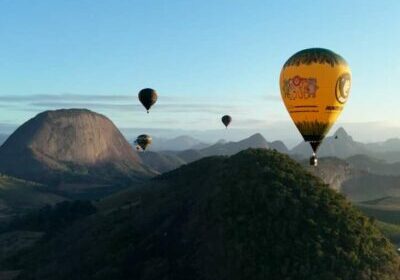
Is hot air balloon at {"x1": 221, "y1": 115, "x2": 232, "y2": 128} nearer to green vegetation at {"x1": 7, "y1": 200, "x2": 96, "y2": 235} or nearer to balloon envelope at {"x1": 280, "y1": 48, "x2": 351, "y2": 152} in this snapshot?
green vegetation at {"x1": 7, "y1": 200, "x2": 96, "y2": 235}

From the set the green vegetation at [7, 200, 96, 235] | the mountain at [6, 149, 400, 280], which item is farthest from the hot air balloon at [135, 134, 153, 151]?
the green vegetation at [7, 200, 96, 235]

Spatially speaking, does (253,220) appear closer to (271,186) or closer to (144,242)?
(271,186)

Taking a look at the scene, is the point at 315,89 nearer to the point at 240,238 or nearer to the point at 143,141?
the point at 240,238

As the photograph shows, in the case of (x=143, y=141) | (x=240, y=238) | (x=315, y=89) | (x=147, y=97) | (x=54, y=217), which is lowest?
(x=54, y=217)

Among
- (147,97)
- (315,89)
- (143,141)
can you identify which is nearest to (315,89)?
(315,89)

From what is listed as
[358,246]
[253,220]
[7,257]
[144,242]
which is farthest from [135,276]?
[7,257]

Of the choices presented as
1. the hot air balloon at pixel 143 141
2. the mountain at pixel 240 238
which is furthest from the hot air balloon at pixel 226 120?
the mountain at pixel 240 238

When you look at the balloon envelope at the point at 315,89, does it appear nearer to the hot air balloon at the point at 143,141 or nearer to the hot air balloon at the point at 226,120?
the hot air balloon at the point at 143,141
